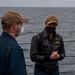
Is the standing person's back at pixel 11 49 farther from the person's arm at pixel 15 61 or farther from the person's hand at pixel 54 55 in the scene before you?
the person's hand at pixel 54 55

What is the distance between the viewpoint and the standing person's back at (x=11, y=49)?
368 centimetres

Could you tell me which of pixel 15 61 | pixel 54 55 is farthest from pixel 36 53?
pixel 15 61

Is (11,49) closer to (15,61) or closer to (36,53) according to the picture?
(15,61)

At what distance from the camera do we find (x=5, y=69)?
3732mm

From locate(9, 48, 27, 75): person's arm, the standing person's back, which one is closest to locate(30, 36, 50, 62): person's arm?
the standing person's back

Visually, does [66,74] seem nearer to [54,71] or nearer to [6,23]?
[54,71]

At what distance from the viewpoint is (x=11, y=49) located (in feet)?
12.0

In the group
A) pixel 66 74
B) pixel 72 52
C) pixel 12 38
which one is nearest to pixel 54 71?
pixel 12 38

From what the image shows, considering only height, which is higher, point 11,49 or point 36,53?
point 11,49

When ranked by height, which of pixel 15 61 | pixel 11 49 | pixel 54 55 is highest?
pixel 11 49

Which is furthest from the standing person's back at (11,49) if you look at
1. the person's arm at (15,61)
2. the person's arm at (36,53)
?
the person's arm at (36,53)

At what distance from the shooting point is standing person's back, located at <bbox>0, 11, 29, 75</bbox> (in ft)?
12.1

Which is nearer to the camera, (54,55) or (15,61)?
(15,61)

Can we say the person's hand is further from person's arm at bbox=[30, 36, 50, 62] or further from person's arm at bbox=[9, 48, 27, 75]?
person's arm at bbox=[9, 48, 27, 75]
